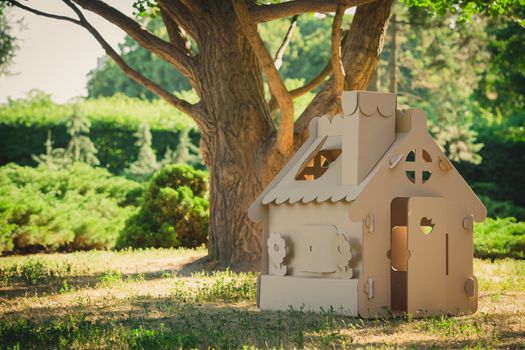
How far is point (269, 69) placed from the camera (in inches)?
444

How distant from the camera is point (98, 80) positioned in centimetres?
4616

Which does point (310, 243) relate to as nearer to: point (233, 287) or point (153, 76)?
point (233, 287)

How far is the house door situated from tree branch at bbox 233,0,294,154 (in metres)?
3.77

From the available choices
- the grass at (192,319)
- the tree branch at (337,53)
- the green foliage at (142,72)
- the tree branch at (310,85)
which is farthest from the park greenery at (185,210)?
the green foliage at (142,72)

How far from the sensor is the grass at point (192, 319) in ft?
20.5

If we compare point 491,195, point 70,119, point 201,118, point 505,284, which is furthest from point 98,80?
A: point 505,284

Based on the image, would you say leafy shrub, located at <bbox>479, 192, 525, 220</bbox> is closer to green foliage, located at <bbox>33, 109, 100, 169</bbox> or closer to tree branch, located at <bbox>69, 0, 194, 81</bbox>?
green foliage, located at <bbox>33, 109, 100, 169</bbox>

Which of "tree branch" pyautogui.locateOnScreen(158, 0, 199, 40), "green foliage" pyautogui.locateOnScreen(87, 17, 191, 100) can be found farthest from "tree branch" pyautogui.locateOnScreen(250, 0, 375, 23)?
→ "green foliage" pyautogui.locateOnScreen(87, 17, 191, 100)

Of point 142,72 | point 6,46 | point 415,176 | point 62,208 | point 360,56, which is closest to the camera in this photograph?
point 415,176

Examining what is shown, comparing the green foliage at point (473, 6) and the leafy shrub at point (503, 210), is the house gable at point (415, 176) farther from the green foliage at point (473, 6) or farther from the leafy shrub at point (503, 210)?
the leafy shrub at point (503, 210)

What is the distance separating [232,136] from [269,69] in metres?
1.50

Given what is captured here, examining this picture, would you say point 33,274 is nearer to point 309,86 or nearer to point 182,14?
point 182,14

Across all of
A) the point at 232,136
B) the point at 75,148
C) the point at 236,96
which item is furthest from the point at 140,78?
the point at 75,148

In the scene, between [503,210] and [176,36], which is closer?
[176,36]
